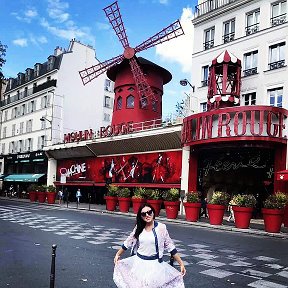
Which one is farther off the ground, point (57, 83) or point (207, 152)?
point (57, 83)

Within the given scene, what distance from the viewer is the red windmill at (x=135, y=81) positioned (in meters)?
29.6

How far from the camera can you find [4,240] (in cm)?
1016

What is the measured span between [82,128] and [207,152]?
2152cm

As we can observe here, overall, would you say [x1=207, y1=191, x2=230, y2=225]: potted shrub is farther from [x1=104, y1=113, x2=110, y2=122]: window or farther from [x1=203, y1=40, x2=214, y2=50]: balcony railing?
[x1=104, y1=113, x2=110, y2=122]: window

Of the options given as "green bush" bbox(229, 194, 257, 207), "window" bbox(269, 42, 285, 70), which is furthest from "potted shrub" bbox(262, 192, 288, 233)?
"window" bbox(269, 42, 285, 70)

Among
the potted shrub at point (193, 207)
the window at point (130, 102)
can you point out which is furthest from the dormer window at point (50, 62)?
the potted shrub at point (193, 207)

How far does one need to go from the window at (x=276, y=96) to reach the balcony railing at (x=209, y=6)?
5.90 m

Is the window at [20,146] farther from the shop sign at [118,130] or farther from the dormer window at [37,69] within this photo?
the shop sign at [118,130]

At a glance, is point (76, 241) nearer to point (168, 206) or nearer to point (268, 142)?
point (168, 206)

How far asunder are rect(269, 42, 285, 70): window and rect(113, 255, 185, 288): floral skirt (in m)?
16.9

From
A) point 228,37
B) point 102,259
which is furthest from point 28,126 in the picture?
point 102,259

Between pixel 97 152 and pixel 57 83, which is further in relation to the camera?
pixel 57 83

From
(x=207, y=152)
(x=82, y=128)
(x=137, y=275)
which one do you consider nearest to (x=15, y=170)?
(x=82, y=128)

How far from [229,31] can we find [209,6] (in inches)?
90.2
